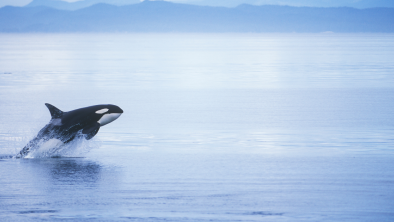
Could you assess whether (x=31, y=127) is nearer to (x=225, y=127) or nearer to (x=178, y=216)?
(x=225, y=127)

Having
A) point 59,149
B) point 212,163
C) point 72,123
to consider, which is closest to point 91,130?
point 72,123

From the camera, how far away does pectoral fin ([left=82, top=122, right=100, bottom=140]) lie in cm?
958

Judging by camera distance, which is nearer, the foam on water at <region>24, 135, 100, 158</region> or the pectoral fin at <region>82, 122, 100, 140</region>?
the pectoral fin at <region>82, 122, 100, 140</region>

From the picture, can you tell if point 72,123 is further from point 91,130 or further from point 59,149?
point 59,149

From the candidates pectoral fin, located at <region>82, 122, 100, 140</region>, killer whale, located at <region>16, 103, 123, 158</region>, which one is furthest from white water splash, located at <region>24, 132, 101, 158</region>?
pectoral fin, located at <region>82, 122, 100, 140</region>

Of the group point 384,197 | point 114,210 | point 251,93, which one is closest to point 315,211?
point 384,197

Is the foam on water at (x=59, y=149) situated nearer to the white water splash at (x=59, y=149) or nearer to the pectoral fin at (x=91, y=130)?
the white water splash at (x=59, y=149)

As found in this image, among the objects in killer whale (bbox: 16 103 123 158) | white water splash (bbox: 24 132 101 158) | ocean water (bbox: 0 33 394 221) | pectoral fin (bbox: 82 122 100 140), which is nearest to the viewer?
ocean water (bbox: 0 33 394 221)

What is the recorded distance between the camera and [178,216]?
22.4 ft

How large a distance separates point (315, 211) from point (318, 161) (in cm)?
277

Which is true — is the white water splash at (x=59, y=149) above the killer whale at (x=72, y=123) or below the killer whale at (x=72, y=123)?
below

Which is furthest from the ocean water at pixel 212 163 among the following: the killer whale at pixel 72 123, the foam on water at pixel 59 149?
the killer whale at pixel 72 123

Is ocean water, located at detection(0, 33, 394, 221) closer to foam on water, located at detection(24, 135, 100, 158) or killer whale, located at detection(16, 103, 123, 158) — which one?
foam on water, located at detection(24, 135, 100, 158)

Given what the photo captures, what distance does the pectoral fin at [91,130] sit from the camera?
9.58 meters
